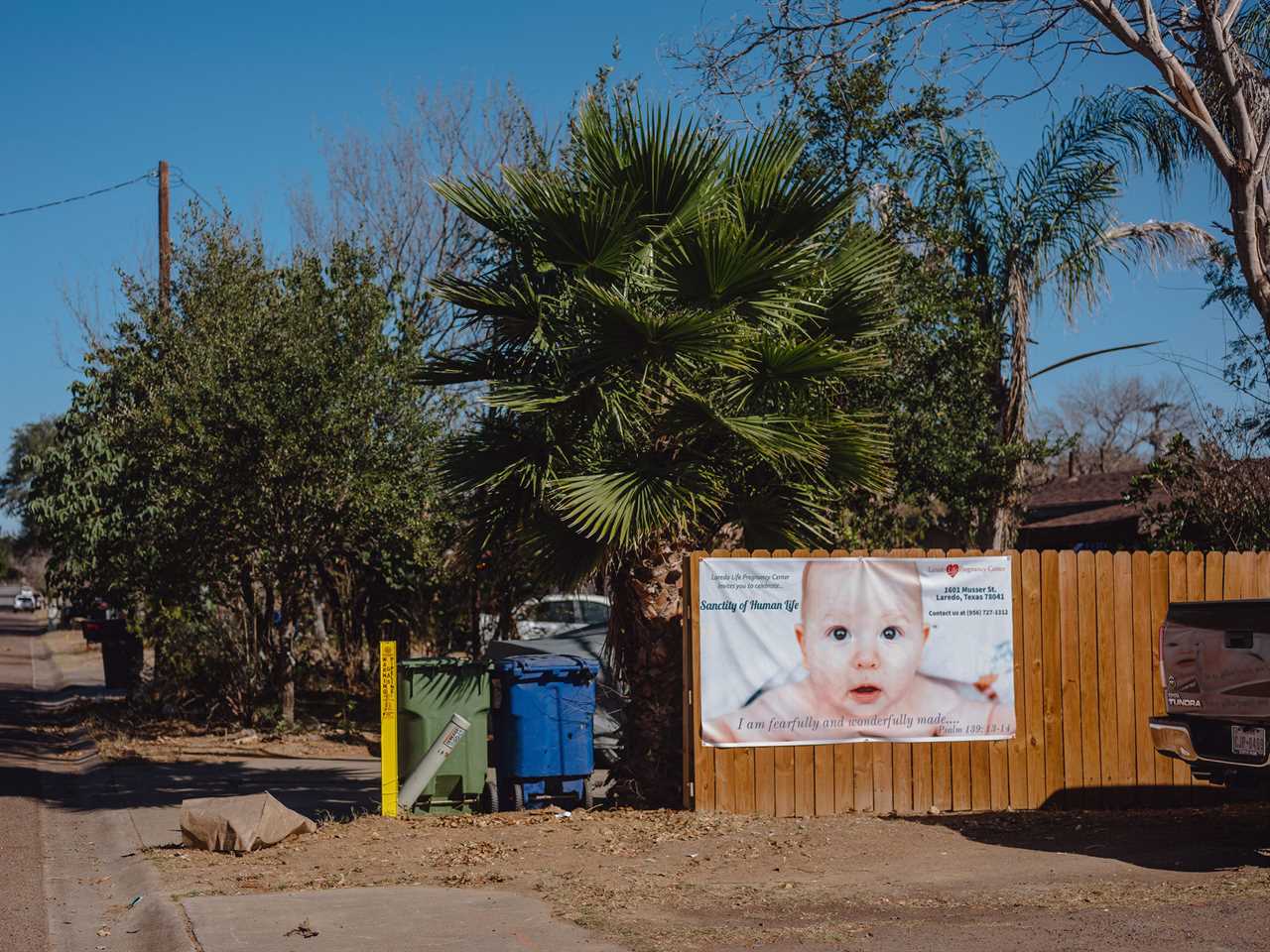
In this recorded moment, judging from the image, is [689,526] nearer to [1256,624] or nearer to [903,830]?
[903,830]

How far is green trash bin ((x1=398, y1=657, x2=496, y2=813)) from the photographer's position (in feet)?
34.7

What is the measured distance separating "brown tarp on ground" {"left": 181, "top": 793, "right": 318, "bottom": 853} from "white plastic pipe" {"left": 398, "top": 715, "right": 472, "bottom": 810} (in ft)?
A: 3.89

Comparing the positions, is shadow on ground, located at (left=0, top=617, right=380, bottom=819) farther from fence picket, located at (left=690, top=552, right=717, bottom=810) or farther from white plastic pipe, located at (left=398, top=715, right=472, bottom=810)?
fence picket, located at (left=690, top=552, right=717, bottom=810)

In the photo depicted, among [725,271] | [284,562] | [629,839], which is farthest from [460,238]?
[629,839]

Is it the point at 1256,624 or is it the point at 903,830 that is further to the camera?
the point at 903,830

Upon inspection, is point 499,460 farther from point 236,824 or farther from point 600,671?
point 236,824

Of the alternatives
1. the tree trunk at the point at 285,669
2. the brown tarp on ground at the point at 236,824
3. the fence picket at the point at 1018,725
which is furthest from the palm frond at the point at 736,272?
the tree trunk at the point at 285,669

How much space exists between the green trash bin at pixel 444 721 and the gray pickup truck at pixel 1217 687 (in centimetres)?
519

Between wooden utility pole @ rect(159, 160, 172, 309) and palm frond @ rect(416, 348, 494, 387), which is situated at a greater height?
wooden utility pole @ rect(159, 160, 172, 309)

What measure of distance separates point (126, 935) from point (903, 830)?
524 centimetres

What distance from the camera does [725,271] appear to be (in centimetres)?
1023

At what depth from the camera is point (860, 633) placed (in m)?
10.1

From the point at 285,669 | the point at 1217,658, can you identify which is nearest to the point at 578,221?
the point at 1217,658

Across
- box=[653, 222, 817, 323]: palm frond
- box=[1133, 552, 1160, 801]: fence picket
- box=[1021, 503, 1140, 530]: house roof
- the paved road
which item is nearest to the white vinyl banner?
box=[1133, 552, 1160, 801]: fence picket
